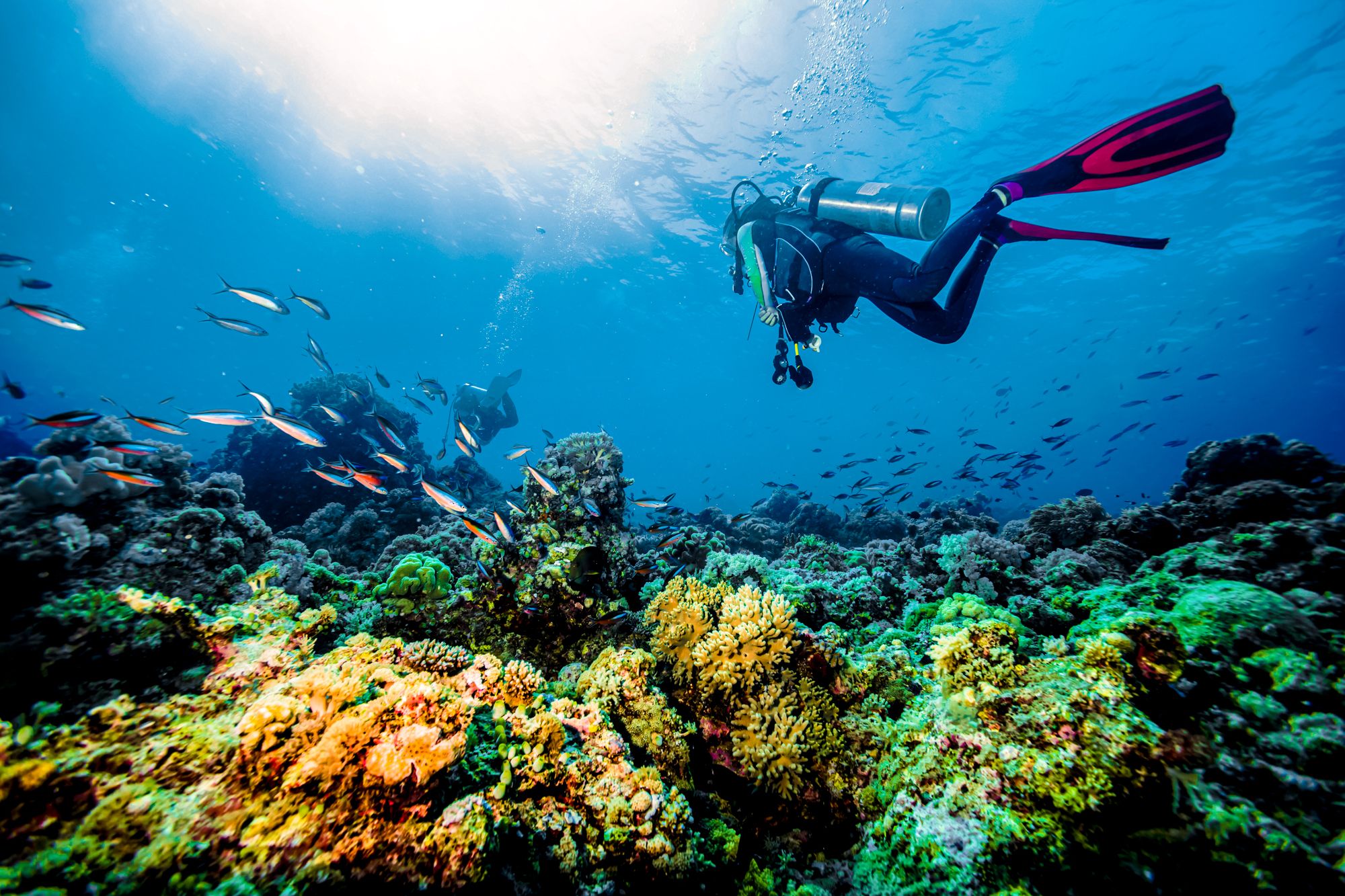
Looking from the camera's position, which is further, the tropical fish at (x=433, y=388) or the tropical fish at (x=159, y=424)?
the tropical fish at (x=433, y=388)

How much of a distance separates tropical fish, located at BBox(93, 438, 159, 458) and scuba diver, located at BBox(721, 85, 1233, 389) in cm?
700

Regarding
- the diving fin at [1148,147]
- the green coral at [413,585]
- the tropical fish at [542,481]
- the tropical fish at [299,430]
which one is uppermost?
the diving fin at [1148,147]

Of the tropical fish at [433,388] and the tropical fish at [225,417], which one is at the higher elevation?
the tropical fish at [433,388]

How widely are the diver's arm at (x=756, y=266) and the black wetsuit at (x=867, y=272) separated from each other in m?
0.17

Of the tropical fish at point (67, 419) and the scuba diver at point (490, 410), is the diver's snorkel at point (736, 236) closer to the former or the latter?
the tropical fish at point (67, 419)

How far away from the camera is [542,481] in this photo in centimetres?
477

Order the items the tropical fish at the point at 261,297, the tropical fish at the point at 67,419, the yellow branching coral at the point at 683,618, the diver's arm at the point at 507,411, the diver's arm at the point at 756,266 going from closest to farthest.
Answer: the tropical fish at the point at 67,419 → the yellow branching coral at the point at 683,618 → the tropical fish at the point at 261,297 → the diver's arm at the point at 756,266 → the diver's arm at the point at 507,411

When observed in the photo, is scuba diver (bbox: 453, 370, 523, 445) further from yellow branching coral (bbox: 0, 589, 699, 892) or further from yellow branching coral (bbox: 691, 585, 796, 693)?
yellow branching coral (bbox: 0, 589, 699, 892)

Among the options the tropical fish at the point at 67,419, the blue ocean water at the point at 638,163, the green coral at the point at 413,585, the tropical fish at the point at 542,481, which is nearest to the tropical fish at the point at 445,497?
the green coral at the point at 413,585

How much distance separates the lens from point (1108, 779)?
5.91 feet

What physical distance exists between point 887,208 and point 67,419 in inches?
395

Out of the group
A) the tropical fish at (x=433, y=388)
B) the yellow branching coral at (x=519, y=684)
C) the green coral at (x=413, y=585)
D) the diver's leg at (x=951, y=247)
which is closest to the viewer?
the yellow branching coral at (x=519, y=684)

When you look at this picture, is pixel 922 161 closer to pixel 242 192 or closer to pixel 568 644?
pixel 568 644

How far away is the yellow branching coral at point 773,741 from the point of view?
2781 mm
